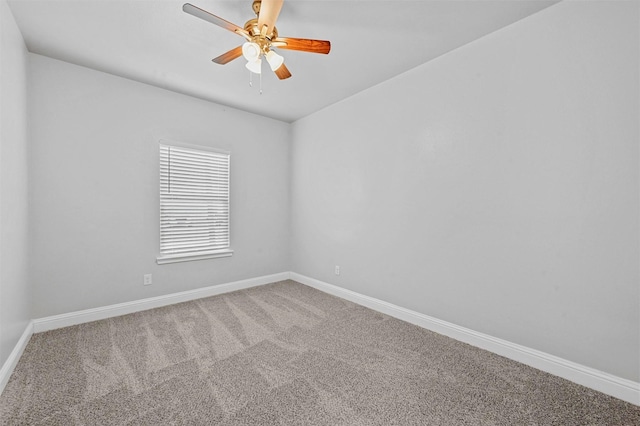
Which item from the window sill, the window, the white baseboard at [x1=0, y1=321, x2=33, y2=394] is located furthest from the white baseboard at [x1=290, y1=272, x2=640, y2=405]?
the white baseboard at [x1=0, y1=321, x2=33, y2=394]

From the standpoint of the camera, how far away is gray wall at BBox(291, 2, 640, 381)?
1.77 metres

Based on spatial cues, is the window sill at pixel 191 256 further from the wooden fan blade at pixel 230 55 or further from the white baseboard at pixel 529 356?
the wooden fan blade at pixel 230 55

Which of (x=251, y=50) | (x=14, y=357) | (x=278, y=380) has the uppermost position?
(x=251, y=50)

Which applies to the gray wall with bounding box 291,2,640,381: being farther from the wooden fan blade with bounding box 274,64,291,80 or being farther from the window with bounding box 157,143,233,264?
the window with bounding box 157,143,233,264

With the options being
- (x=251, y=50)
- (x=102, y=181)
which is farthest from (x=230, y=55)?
(x=102, y=181)

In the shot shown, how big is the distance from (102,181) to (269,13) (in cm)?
257

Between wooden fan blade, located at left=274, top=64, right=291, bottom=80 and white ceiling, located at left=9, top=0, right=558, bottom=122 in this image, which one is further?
wooden fan blade, located at left=274, top=64, right=291, bottom=80

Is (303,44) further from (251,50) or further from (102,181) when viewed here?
(102,181)

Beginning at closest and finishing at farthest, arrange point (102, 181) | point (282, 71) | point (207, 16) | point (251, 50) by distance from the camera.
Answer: point (207, 16) < point (251, 50) < point (282, 71) < point (102, 181)

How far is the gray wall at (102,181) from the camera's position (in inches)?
104

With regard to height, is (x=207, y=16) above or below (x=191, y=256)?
above

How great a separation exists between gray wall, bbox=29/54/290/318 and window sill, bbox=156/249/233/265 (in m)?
0.07

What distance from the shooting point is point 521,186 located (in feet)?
7.07

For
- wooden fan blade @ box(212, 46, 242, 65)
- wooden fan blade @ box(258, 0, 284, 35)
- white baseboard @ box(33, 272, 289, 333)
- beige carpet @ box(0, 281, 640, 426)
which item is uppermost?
wooden fan blade @ box(258, 0, 284, 35)
